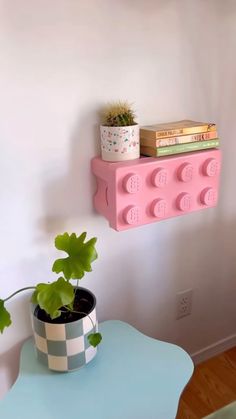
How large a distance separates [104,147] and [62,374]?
0.61 meters

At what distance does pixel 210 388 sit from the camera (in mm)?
1423

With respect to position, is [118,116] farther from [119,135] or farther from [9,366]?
[9,366]

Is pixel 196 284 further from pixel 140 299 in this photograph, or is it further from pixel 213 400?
pixel 213 400

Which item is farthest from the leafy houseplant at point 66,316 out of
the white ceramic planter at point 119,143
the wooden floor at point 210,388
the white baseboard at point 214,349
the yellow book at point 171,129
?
the white baseboard at point 214,349

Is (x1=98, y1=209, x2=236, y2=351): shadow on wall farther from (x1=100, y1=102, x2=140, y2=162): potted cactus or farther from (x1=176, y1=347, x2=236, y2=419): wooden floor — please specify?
(x1=100, y1=102, x2=140, y2=162): potted cactus

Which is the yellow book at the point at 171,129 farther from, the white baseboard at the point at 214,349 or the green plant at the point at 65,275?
the white baseboard at the point at 214,349

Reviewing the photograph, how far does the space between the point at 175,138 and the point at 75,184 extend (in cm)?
31

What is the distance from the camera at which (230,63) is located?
3.85 feet

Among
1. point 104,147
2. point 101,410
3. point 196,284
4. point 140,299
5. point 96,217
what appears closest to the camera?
point 101,410

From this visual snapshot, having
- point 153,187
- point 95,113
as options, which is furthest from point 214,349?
point 95,113

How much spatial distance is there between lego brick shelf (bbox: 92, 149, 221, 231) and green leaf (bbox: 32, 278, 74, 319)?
224 millimetres

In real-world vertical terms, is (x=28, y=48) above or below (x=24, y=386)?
above

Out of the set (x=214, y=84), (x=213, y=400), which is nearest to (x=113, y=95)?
(x=214, y=84)

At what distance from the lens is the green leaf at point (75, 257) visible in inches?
33.4
